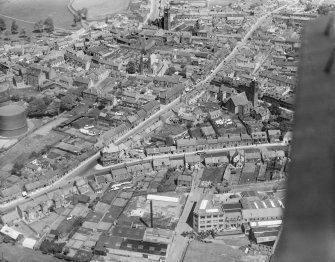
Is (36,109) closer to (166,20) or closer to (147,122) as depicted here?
(147,122)

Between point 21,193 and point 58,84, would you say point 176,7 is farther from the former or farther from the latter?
point 21,193

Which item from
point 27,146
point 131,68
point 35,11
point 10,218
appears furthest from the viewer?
point 35,11

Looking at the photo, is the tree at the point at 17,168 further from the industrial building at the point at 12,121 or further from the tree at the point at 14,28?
the tree at the point at 14,28

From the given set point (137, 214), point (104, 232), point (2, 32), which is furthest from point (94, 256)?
point (2, 32)

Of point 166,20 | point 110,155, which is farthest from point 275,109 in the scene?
point 166,20

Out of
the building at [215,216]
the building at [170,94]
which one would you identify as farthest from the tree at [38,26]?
the building at [215,216]

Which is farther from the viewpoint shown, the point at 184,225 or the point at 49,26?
the point at 49,26
